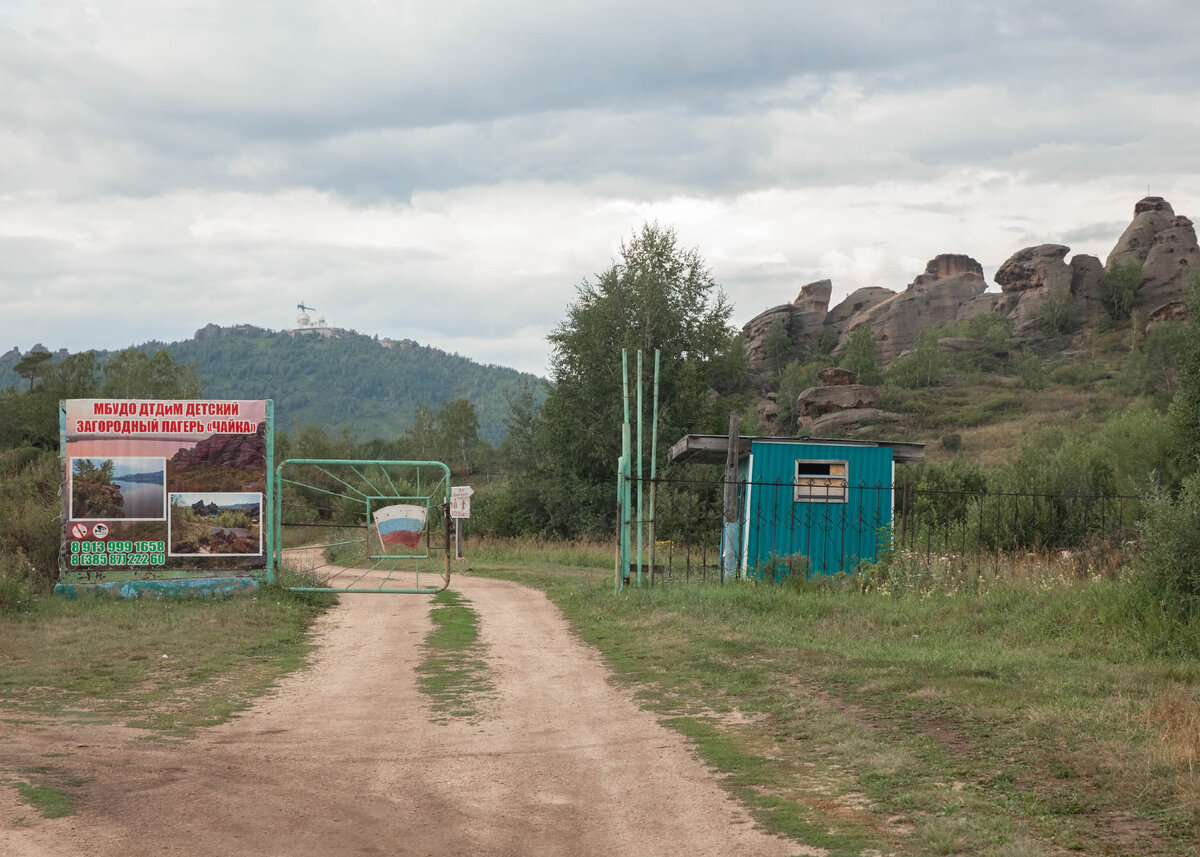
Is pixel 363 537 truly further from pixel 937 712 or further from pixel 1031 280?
pixel 1031 280

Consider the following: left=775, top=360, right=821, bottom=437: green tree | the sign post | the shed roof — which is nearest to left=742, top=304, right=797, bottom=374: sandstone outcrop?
left=775, top=360, right=821, bottom=437: green tree

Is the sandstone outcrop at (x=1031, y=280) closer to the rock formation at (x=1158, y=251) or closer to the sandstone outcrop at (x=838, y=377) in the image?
the rock formation at (x=1158, y=251)

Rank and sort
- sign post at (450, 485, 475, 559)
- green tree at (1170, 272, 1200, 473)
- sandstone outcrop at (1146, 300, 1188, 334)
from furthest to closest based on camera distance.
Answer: sandstone outcrop at (1146, 300, 1188, 334) < sign post at (450, 485, 475, 559) < green tree at (1170, 272, 1200, 473)

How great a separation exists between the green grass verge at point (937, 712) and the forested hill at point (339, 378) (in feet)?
433

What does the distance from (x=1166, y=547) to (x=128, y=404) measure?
49.8 feet

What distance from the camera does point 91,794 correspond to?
6.35 m

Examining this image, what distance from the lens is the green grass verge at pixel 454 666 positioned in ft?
32.9

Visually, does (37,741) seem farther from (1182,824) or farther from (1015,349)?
(1015,349)

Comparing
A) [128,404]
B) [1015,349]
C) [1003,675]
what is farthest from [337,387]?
[1003,675]

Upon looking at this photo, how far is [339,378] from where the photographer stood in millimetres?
173000

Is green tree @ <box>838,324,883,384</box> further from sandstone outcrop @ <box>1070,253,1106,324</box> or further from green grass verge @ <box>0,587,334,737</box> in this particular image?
green grass verge @ <box>0,587,334,737</box>

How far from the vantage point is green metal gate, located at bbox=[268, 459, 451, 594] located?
16891 mm

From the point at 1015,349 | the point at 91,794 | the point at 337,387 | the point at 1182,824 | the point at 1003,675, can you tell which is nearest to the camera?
the point at 1182,824

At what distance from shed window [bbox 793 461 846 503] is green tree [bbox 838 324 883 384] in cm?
6331
